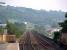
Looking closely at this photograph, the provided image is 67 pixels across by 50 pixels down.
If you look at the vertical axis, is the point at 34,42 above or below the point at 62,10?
below

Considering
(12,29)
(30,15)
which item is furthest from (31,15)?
(12,29)

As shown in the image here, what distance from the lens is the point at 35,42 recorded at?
2818mm

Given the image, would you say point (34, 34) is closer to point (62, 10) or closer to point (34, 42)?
point (34, 42)

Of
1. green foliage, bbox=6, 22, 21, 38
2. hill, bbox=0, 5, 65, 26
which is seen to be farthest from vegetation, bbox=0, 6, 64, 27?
green foliage, bbox=6, 22, 21, 38

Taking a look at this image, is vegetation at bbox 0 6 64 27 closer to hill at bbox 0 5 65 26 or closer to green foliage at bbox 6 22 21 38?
hill at bbox 0 5 65 26

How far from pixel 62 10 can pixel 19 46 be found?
916mm

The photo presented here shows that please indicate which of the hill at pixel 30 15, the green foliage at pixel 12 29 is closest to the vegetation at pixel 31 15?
the hill at pixel 30 15

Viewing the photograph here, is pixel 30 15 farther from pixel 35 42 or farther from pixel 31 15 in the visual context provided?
pixel 35 42

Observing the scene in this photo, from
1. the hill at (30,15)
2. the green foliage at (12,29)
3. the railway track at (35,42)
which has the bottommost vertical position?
the railway track at (35,42)

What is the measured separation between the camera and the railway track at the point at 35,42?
9.12 ft

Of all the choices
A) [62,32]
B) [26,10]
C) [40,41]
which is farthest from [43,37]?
[26,10]

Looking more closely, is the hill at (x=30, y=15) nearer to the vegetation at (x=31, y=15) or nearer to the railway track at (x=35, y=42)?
the vegetation at (x=31, y=15)

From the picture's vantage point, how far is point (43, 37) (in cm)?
295

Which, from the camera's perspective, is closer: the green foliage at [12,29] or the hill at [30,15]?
the green foliage at [12,29]
